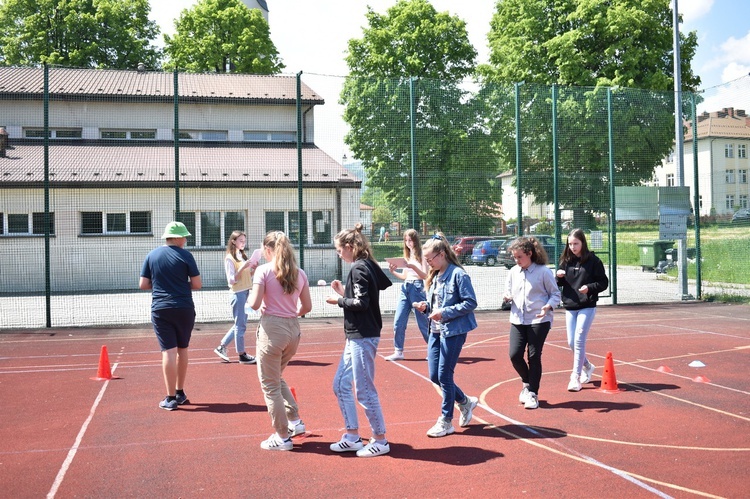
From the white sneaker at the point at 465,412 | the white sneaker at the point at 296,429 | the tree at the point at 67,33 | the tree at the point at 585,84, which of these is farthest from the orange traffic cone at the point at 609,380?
the tree at the point at 67,33

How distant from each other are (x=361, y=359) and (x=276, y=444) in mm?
1106

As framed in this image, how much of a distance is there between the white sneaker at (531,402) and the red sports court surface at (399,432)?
109 millimetres

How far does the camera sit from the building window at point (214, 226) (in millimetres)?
18469

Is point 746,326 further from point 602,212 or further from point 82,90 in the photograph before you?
point 82,90

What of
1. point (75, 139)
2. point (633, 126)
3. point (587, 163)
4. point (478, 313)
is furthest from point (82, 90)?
point (633, 126)

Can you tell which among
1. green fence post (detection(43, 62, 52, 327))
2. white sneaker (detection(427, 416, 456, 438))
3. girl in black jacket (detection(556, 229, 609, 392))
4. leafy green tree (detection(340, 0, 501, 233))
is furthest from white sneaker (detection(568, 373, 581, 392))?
green fence post (detection(43, 62, 52, 327))

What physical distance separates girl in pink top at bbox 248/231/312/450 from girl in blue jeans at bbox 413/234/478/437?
124cm

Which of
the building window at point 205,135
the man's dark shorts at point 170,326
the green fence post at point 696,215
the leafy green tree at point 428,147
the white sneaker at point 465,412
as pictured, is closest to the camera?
the white sneaker at point 465,412

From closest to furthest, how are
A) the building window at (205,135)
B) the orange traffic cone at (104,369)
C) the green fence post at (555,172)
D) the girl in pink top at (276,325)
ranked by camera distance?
1. the girl in pink top at (276,325)
2. the orange traffic cone at (104,369)
3. the green fence post at (555,172)
4. the building window at (205,135)

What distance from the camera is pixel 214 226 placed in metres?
18.8

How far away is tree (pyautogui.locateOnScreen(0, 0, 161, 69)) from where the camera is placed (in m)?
38.1

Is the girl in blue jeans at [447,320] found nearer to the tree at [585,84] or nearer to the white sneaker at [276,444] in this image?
the white sneaker at [276,444]

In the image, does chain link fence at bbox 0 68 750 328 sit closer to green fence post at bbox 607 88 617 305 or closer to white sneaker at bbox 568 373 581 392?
green fence post at bbox 607 88 617 305

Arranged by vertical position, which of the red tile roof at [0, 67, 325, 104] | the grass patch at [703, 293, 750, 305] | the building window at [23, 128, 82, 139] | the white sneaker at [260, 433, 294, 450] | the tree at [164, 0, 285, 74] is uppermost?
the tree at [164, 0, 285, 74]
